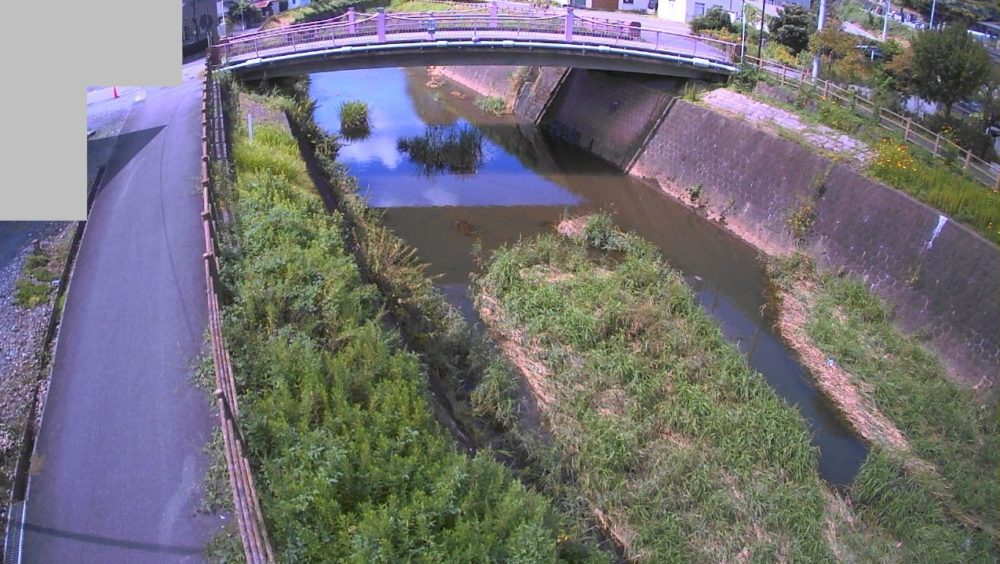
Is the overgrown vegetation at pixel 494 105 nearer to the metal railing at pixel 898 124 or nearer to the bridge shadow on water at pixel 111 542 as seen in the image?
the metal railing at pixel 898 124

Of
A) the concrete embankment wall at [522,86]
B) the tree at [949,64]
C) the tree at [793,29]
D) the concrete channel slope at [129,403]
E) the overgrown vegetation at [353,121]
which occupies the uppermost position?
the tree at [793,29]

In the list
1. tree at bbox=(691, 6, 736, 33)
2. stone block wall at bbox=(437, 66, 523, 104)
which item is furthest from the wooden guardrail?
tree at bbox=(691, 6, 736, 33)

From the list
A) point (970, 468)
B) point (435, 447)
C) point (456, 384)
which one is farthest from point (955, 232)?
point (435, 447)

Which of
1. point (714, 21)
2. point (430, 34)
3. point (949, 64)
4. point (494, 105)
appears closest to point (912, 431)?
point (949, 64)

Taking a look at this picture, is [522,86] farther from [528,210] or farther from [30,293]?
[30,293]

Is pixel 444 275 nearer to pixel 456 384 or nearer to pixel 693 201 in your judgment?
pixel 456 384

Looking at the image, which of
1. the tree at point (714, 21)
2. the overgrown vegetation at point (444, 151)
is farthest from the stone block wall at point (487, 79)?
the tree at point (714, 21)
